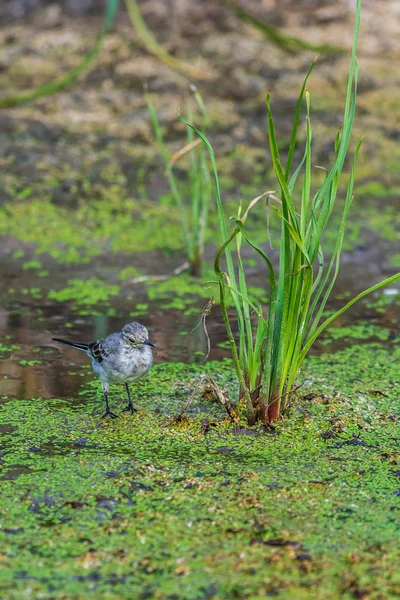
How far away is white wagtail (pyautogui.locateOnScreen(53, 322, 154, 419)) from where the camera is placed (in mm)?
4496

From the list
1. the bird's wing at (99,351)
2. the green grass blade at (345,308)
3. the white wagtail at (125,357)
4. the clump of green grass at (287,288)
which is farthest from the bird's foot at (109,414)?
the green grass blade at (345,308)

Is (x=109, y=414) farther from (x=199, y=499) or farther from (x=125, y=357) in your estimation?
(x=199, y=499)

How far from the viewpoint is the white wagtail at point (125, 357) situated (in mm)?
4496

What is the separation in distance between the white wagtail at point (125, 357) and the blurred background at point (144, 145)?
475mm

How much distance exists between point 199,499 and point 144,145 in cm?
563

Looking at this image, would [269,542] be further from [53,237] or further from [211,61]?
[211,61]

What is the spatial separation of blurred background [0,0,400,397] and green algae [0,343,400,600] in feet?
2.52

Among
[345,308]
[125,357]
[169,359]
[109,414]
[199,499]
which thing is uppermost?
[345,308]

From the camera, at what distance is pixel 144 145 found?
28.6 feet

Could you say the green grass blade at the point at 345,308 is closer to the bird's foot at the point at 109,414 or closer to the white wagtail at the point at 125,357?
→ the white wagtail at the point at 125,357

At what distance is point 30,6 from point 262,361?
26.6 ft

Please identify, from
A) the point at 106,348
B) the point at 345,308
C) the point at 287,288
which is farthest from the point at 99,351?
the point at 345,308

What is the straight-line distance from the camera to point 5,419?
4.49 meters

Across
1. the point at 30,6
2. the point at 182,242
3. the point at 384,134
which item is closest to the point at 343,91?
the point at 384,134
